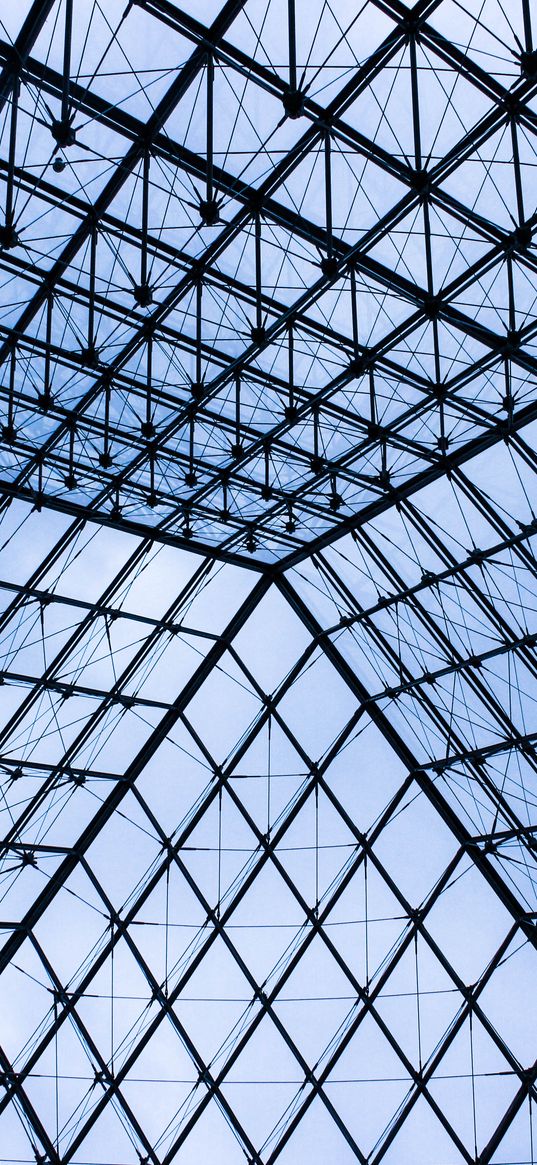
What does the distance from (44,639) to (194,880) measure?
10483mm

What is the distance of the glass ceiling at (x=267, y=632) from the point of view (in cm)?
2506

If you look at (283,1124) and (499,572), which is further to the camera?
(283,1124)

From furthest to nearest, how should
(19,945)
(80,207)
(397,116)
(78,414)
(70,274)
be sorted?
(19,945), (78,414), (70,274), (80,207), (397,116)

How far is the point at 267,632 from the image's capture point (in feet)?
132

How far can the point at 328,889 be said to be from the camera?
39.2 metres

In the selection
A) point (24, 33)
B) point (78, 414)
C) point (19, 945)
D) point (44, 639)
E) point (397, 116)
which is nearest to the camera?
point (24, 33)

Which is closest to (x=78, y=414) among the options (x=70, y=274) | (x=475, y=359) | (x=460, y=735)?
(x=70, y=274)

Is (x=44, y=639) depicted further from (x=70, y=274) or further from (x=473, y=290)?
(x=473, y=290)

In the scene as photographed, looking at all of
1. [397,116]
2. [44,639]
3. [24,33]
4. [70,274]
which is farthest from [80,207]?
[44,639]

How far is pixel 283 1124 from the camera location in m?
37.4

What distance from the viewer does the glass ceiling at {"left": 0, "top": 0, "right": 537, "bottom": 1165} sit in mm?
25062

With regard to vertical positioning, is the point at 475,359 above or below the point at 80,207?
below

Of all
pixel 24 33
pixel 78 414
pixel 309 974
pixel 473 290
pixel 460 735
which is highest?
pixel 78 414

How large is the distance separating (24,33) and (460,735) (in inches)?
958
